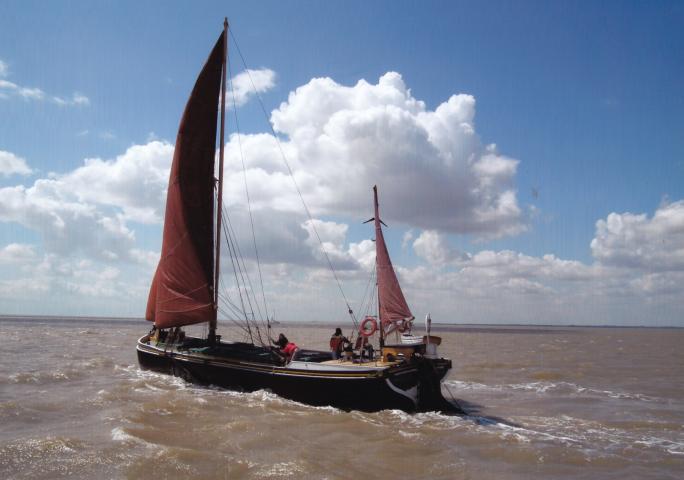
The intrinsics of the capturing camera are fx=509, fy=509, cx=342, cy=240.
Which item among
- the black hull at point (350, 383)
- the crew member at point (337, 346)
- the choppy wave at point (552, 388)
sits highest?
the crew member at point (337, 346)

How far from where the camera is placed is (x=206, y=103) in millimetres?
20297

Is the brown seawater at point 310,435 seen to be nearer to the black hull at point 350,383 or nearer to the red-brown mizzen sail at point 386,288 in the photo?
the black hull at point 350,383

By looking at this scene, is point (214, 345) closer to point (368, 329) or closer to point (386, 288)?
point (368, 329)

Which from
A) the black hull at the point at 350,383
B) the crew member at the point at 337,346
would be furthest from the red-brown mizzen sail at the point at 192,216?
the crew member at the point at 337,346

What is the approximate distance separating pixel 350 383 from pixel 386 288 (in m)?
11.6

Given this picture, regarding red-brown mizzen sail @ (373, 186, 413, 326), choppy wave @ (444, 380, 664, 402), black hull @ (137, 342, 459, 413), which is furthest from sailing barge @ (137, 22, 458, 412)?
choppy wave @ (444, 380, 664, 402)

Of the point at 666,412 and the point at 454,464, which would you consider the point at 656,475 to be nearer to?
the point at 454,464

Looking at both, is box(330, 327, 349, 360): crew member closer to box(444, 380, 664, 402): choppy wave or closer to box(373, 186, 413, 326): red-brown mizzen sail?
box(444, 380, 664, 402): choppy wave

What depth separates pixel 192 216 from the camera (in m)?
19.7

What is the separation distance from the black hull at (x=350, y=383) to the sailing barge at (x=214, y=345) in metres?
0.03

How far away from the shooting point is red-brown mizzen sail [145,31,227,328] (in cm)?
1930

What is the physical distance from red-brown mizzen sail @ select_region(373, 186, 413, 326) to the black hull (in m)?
8.85

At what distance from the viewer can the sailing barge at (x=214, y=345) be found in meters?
14.5

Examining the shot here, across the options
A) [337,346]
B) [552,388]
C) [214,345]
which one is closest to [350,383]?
[337,346]
